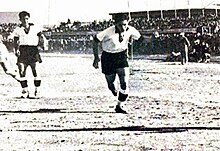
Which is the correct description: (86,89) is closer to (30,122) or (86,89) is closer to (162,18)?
(162,18)

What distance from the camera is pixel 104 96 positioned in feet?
21.5

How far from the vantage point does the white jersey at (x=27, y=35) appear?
5992 mm

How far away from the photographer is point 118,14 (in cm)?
508

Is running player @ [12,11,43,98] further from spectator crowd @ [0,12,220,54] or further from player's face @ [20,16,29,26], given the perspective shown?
spectator crowd @ [0,12,220,54]

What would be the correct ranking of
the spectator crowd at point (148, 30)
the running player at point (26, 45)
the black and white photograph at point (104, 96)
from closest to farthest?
the black and white photograph at point (104, 96)
the running player at point (26, 45)
the spectator crowd at point (148, 30)

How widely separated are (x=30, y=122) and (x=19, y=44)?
1462mm

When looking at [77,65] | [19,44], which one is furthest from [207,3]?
[77,65]

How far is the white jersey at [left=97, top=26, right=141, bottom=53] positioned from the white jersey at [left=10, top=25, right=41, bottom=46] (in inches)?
43.4

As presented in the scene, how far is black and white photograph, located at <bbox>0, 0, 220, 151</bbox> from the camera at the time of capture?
4086 millimetres

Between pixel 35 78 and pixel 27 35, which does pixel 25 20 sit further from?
pixel 35 78

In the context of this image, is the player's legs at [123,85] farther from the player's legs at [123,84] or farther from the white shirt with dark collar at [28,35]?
the white shirt with dark collar at [28,35]

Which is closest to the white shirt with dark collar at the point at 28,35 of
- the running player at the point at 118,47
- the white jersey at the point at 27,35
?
the white jersey at the point at 27,35

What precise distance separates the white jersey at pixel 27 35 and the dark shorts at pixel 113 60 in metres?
1.08

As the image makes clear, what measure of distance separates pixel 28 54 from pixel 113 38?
1.43m
